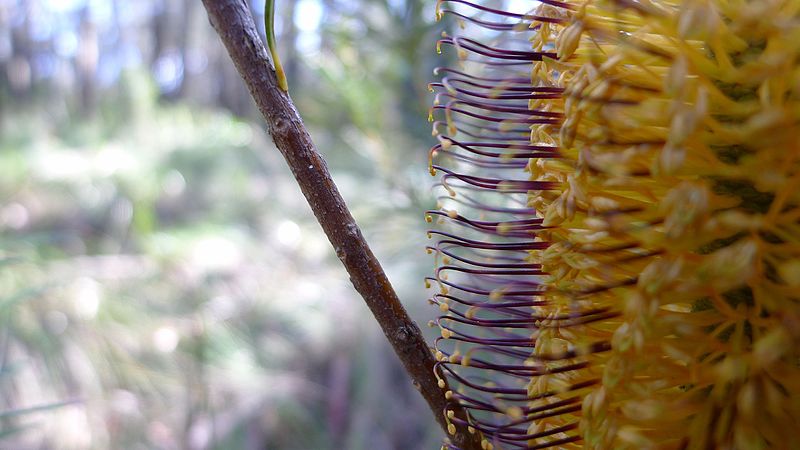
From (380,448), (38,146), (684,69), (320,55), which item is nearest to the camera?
(684,69)

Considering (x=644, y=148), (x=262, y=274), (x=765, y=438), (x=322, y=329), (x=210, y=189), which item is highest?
(x=210, y=189)

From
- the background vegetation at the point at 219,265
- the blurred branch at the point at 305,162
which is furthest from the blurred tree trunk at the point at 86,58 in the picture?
the blurred branch at the point at 305,162

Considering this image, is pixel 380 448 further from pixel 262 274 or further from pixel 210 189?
pixel 210 189

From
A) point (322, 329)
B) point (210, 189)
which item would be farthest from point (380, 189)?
point (210, 189)

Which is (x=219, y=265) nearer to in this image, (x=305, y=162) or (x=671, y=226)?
(x=305, y=162)

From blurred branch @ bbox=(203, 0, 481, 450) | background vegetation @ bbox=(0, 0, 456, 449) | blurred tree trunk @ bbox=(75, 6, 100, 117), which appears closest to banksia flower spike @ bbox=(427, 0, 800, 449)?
blurred branch @ bbox=(203, 0, 481, 450)

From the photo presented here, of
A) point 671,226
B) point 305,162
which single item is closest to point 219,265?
point 305,162
